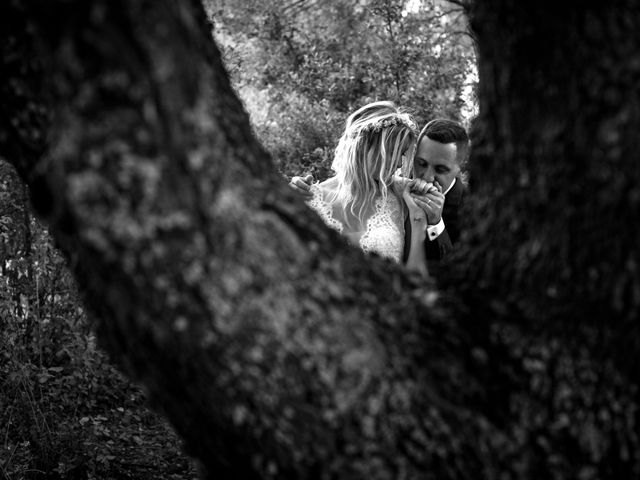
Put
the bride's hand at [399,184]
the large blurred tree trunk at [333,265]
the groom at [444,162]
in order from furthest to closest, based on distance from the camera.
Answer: the groom at [444,162], the bride's hand at [399,184], the large blurred tree trunk at [333,265]

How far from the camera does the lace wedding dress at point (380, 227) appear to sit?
14.6ft

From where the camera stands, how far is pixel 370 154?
180 inches

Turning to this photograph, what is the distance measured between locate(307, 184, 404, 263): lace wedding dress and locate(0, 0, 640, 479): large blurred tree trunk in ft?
9.43

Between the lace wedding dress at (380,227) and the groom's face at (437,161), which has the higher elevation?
the groom's face at (437,161)

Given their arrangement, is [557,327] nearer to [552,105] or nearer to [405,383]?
[405,383]

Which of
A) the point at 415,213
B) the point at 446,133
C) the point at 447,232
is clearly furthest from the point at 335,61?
the point at 415,213

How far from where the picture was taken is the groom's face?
5008 mm

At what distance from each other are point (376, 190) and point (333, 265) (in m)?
3.24

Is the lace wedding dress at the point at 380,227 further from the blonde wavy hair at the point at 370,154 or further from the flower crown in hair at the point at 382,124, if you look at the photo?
the flower crown in hair at the point at 382,124

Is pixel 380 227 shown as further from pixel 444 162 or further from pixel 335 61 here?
pixel 335 61

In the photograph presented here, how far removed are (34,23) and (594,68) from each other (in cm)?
103

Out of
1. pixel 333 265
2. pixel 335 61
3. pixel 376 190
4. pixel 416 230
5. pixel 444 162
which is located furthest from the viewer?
Result: pixel 335 61

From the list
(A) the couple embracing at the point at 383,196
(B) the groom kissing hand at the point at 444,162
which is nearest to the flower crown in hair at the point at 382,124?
(A) the couple embracing at the point at 383,196

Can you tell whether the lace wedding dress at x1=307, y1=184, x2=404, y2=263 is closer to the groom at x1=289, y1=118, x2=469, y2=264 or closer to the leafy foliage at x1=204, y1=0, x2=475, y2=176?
the groom at x1=289, y1=118, x2=469, y2=264
